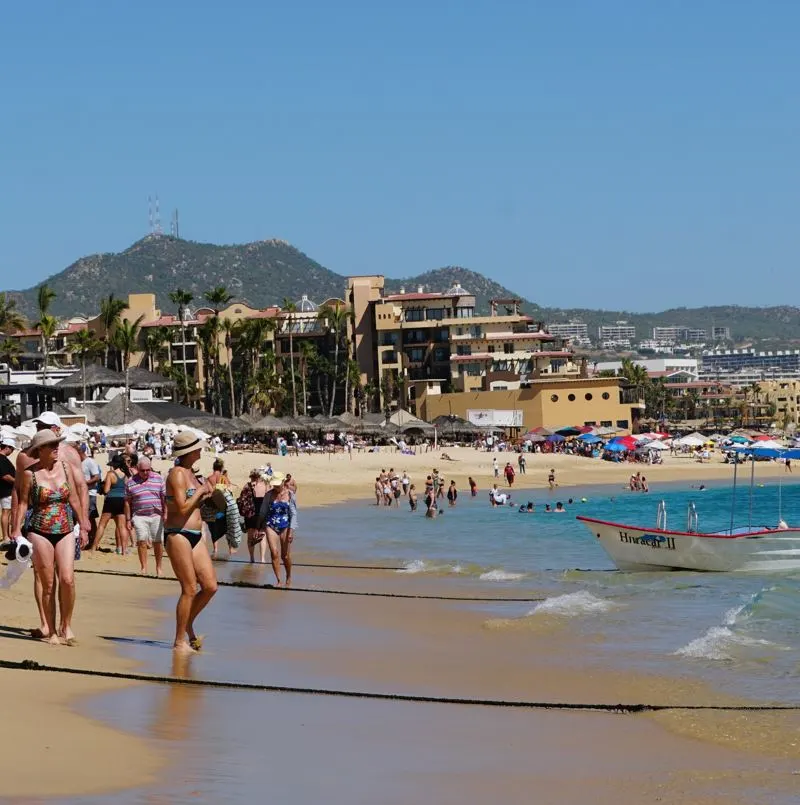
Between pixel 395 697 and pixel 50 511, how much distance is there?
2657 millimetres

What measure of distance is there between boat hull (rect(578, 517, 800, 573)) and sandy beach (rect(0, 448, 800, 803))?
17.7 feet

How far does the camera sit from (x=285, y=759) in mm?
6938

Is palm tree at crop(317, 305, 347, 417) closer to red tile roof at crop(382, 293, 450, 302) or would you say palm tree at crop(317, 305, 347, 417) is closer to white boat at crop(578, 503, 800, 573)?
red tile roof at crop(382, 293, 450, 302)

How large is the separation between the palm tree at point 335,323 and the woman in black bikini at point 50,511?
91163 mm

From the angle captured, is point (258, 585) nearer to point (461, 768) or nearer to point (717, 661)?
point (717, 661)

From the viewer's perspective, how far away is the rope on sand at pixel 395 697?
863 cm

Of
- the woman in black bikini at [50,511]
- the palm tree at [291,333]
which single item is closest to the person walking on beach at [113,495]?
the woman in black bikini at [50,511]

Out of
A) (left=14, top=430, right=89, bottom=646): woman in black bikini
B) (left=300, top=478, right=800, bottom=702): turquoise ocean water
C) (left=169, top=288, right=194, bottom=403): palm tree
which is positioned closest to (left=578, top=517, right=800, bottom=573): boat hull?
(left=300, top=478, right=800, bottom=702): turquoise ocean water

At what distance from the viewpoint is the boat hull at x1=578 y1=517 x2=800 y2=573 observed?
19.7m

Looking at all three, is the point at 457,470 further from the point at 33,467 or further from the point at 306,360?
the point at 33,467

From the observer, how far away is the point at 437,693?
946 cm

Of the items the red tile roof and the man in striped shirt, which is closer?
the man in striped shirt

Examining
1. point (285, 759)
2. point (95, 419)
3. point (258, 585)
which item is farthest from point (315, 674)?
point (95, 419)

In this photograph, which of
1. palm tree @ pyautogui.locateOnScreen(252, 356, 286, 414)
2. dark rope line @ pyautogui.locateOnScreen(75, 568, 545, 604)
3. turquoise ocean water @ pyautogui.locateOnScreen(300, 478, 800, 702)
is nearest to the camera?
turquoise ocean water @ pyautogui.locateOnScreen(300, 478, 800, 702)
